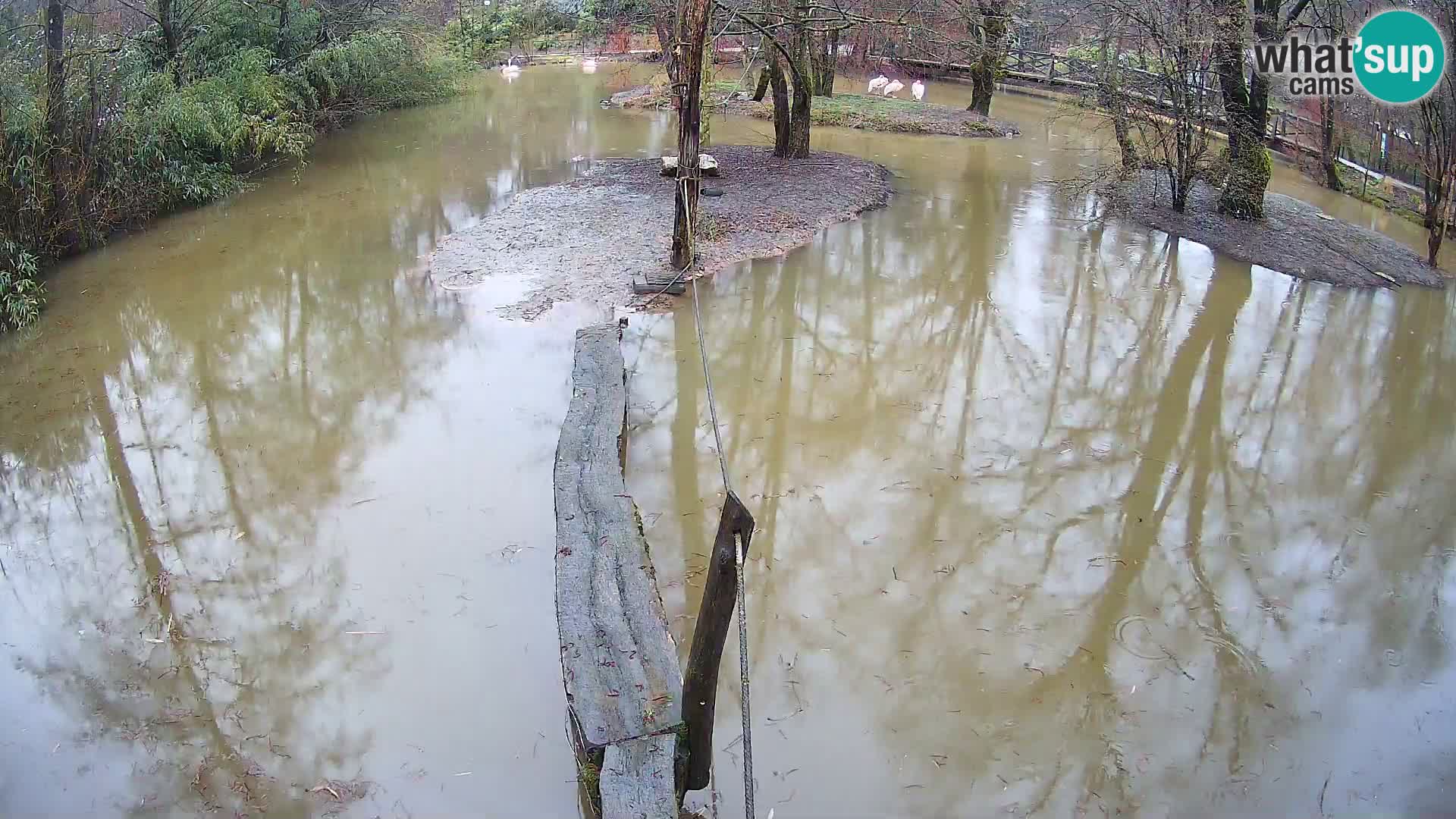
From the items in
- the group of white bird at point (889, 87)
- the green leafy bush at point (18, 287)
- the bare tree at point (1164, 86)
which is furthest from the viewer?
the group of white bird at point (889, 87)

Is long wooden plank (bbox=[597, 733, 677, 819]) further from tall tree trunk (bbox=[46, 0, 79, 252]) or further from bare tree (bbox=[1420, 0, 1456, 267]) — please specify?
bare tree (bbox=[1420, 0, 1456, 267])

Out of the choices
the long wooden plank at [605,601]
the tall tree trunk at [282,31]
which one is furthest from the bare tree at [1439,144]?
the tall tree trunk at [282,31]

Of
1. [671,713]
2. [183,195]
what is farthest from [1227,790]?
[183,195]

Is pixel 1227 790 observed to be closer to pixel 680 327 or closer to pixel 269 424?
pixel 680 327

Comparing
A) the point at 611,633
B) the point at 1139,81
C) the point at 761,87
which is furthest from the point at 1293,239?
the point at 761,87

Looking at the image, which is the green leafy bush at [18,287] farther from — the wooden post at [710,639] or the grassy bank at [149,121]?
the wooden post at [710,639]
